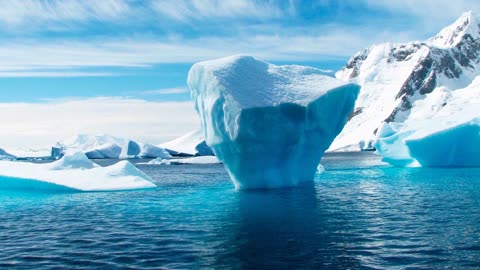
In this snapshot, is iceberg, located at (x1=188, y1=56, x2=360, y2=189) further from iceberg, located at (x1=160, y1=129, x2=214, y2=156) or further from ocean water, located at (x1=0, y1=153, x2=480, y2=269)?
iceberg, located at (x1=160, y1=129, x2=214, y2=156)

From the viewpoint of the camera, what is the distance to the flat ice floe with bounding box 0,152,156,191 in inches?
1097

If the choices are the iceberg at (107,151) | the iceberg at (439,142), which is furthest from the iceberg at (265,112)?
the iceberg at (107,151)

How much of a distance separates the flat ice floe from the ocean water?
400 cm

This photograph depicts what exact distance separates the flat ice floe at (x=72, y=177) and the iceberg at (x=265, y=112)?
5.95 meters

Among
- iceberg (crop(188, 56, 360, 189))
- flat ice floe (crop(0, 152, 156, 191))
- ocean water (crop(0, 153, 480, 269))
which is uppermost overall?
iceberg (crop(188, 56, 360, 189))

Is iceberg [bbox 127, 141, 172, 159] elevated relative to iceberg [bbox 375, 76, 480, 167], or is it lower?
elevated

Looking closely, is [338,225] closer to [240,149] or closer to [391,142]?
[240,149]

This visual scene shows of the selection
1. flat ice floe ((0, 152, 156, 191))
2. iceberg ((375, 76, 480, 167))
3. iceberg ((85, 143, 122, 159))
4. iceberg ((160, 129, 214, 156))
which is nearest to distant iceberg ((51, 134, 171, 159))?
iceberg ((85, 143, 122, 159))

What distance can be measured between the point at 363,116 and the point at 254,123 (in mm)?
165518

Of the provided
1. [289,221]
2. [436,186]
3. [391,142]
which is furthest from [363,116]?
[289,221]

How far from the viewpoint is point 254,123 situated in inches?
968

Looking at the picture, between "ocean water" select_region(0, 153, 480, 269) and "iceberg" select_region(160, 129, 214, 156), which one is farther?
A: "iceberg" select_region(160, 129, 214, 156)

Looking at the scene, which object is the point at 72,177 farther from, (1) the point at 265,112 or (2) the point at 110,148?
(2) the point at 110,148

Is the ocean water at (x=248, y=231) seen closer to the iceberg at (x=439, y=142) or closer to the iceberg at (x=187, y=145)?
the iceberg at (x=439, y=142)
